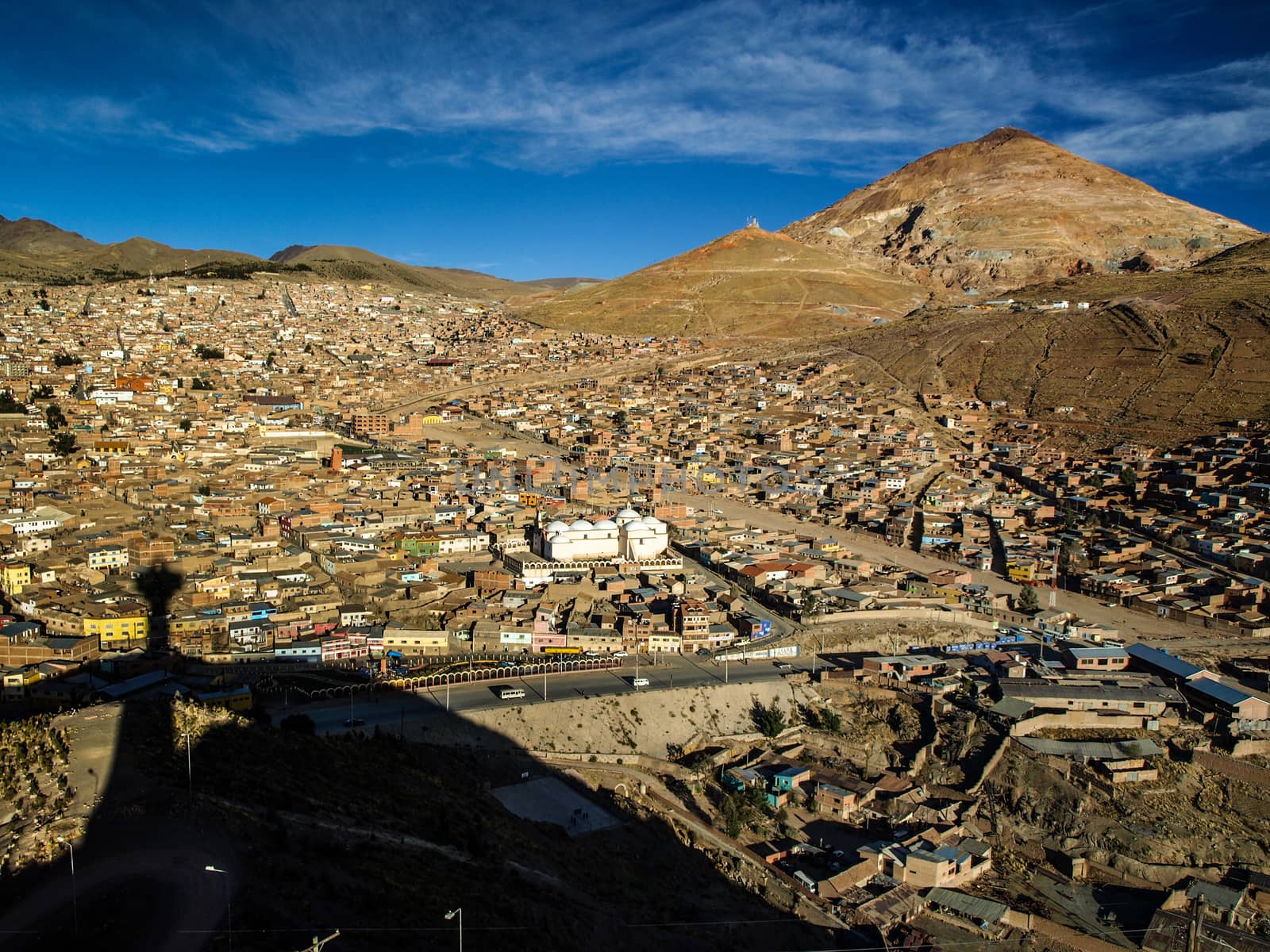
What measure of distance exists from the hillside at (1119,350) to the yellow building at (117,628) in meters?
28.6

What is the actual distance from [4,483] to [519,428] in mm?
17388

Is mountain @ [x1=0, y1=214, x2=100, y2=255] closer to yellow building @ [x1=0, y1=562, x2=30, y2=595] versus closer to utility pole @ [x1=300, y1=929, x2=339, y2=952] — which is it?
yellow building @ [x1=0, y1=562, x2=30, y2=595]

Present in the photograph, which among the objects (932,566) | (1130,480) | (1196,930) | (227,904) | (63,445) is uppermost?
(63,445)

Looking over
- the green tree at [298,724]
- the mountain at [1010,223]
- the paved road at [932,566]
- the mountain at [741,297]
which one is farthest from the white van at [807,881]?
the mountain at [1010,223]

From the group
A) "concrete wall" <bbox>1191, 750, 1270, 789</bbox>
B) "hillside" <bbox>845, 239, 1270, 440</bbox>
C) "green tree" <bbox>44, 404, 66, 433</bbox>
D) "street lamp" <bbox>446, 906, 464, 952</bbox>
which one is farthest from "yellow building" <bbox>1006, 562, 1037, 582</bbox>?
"green tree" <bbox>44, 404, 66, 433</bbox>

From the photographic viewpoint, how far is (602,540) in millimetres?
20219

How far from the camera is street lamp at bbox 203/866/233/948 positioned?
6274mm

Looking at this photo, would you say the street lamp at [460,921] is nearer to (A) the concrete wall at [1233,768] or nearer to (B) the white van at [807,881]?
(B) the white van at [807,881]

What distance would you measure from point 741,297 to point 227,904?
61.0m

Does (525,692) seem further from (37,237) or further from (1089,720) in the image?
(37,237)

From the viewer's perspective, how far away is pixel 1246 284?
4234cm

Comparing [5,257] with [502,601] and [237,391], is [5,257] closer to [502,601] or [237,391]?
[237,391]

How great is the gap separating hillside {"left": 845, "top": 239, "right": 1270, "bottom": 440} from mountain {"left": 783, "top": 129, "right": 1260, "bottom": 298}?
10.6m

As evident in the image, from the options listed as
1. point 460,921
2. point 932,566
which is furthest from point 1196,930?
point 932,566
